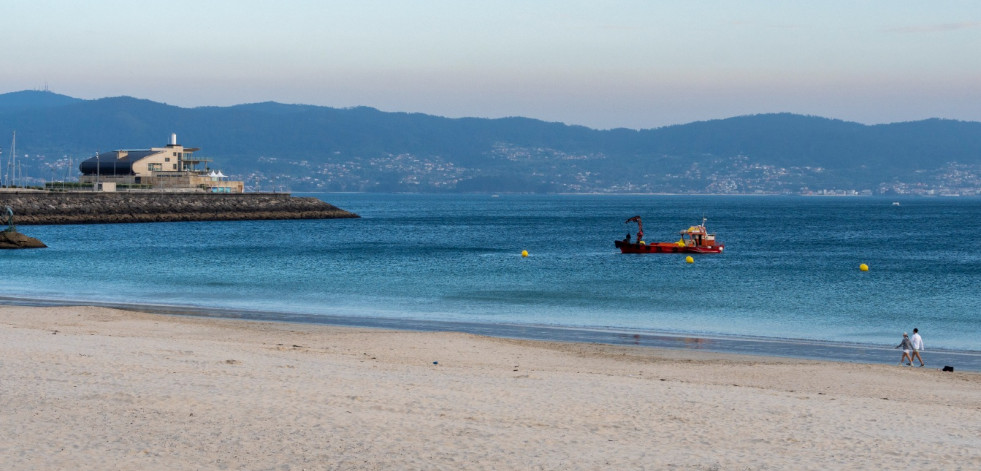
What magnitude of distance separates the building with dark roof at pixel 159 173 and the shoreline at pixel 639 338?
3970 inches

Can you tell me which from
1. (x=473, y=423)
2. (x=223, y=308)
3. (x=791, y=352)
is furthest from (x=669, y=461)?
(x=223, y=308)

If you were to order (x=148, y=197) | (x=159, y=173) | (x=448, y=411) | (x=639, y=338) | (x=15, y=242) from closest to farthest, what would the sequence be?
(x=448, y=411) < (x=639, y=338) < (x=15, y=242) < (x=148, y=197) < (x=159, y=173)

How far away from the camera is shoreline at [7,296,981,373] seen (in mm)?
24172

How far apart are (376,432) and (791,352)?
1511 cm

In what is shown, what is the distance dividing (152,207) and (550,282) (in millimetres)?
80639

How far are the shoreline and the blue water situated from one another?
68 cm

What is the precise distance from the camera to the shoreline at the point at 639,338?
2417cm

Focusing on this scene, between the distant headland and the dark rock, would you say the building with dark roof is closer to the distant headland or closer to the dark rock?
the distant headland

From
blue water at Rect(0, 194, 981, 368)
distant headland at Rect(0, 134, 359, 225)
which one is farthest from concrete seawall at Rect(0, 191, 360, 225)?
blue water at Rect(0, 194, 981, 368)

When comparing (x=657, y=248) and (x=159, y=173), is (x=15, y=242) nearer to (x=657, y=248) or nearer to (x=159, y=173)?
(x=657, y=248)

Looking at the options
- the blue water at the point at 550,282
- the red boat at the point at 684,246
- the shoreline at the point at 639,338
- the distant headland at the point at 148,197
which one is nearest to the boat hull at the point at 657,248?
the red boat at the point at 684,246

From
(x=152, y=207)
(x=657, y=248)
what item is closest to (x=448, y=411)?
(x=657, y=248)

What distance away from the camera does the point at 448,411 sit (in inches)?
560

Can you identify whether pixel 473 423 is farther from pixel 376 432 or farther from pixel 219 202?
pixel 219 202
